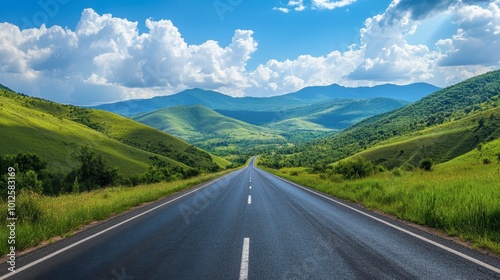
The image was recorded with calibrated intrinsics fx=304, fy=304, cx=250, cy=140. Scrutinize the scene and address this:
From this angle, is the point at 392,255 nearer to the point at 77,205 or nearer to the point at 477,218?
the point at 477,218

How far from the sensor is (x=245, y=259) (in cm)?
614

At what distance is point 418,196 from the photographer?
11.4m

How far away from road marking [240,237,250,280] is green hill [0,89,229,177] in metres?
62.0

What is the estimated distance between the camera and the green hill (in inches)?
3428

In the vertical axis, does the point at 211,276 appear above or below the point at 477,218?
below

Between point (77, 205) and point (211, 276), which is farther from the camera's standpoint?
point (77, 205)

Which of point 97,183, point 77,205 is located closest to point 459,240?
point 77,205

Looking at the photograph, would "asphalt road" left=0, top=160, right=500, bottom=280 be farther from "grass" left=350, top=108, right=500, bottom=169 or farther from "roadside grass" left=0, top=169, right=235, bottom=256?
"grass" left=350, top=108, right=500, bottom=169

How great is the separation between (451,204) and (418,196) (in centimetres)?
185

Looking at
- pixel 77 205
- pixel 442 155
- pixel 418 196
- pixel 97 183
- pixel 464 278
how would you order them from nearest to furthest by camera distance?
pixel 464 278 < pixel 418 196 < pixel 77 205 < pixel 97 183 < pixel 442 155

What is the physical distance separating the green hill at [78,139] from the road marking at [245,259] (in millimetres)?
62009

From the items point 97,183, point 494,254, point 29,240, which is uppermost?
point 494,254

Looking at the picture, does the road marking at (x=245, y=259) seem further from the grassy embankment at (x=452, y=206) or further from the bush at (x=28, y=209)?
the bush at (x=28, y=209)

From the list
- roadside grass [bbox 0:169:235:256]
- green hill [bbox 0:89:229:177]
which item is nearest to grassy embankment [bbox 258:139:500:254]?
roadside grass [bbox 0:169:235:256]
